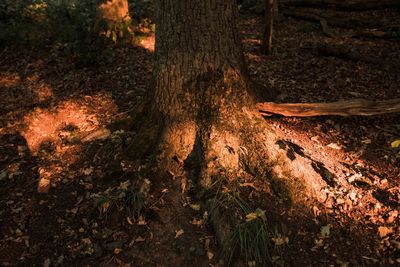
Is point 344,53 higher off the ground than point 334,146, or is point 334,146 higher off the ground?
point 344,53

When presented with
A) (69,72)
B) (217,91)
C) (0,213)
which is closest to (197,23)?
(217,91)

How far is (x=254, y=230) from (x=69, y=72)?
17.6 feet

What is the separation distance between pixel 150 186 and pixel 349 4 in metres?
7.89

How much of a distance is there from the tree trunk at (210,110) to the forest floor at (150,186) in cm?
24

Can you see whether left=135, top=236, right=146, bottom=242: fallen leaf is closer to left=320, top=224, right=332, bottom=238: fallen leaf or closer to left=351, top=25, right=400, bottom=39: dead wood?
left=320, top=224, right=332, bottom=238: fallen leaf

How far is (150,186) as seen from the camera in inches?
156

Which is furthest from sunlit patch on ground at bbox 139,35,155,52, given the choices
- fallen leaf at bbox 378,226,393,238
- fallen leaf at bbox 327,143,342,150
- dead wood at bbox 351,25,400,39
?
fallen leaf at bbox 378,226,393,238

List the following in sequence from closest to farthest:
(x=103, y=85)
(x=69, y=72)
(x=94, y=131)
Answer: (x=94, y=131)
(x=103, y=85)
(x=69, y=72)

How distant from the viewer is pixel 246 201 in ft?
12.1

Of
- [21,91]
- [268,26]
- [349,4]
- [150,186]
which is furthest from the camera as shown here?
[349,4]

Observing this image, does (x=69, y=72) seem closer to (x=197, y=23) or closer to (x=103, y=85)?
(x=103, y=85)

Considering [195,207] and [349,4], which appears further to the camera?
[349,4]

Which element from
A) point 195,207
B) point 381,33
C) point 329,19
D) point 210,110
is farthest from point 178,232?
point 329,19

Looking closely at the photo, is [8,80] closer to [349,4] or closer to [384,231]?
[384,231]
